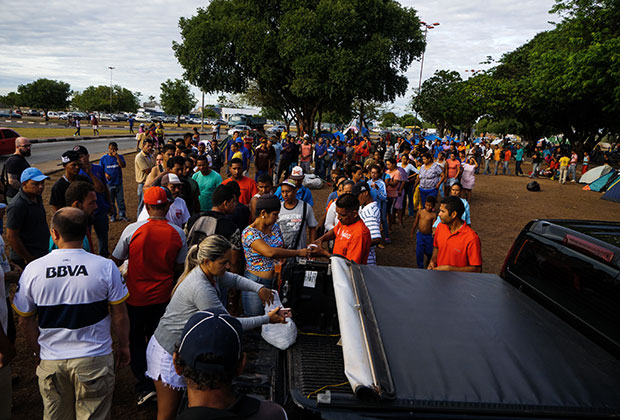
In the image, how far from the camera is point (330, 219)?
5469 millimetres

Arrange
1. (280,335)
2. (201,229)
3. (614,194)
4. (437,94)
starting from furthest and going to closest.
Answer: (437,94), (614,194), (201,229), (280,335)

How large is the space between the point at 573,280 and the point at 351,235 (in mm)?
2048

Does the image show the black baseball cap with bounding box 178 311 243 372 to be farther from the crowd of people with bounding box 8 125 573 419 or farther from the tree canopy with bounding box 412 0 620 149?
the tree canopy with bounding box 412 0 620 149

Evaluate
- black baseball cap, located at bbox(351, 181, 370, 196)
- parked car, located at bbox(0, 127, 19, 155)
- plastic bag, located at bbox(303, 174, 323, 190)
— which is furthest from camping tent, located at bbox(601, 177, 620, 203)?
parked car, located at bbox(0, 127, 19, 155)

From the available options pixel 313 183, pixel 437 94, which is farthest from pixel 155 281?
pixel 437 94

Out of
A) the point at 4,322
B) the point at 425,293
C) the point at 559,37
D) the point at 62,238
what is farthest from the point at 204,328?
the point at 559,37

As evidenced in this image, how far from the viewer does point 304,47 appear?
22094mm

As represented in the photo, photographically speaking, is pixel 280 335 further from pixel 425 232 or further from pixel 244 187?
pixel 425 232

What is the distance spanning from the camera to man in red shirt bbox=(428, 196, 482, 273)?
3.92m

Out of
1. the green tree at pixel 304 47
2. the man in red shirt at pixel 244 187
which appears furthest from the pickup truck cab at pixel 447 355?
the green tree at pixel 304 47

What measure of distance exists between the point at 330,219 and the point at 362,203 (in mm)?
877

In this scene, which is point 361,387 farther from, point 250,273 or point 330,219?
point 330,219

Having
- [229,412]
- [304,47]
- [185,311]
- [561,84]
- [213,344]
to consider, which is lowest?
[185,311]

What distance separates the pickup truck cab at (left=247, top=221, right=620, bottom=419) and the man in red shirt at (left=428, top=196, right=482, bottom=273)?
1.71 ft
